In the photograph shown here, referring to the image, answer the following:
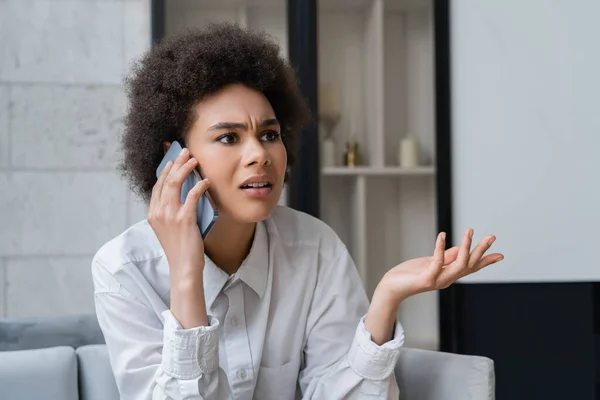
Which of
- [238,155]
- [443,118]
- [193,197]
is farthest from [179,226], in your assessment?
[443,118]

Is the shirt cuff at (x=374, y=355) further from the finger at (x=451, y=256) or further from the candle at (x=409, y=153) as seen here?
the candle at (x=409, y=153)

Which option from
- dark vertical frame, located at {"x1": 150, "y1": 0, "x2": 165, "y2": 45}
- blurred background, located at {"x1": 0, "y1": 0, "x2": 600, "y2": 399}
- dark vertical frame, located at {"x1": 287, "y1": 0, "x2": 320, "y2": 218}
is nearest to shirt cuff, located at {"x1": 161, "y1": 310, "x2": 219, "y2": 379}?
blurred background, located at {"x1": 0, "y1": 0, "x2": 600, "y2": 399}

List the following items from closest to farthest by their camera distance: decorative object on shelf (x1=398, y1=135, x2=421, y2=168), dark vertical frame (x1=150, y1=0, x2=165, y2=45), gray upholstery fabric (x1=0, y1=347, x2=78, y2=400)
→ gray upholstery fabric (x1=0, y1=347, x2=78, y2=400), dark vertical frame (x1=150, y1=0, x2=165, y2=45), decorative object on shelf (x1=398, y1=135, x2=421, y2=168)

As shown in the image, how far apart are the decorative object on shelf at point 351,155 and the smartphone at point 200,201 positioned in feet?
3.90

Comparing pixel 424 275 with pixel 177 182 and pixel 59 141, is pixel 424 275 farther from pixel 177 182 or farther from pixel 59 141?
pixel 59 141

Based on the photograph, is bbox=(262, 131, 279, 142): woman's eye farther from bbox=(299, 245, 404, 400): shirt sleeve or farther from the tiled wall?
the tiled wall

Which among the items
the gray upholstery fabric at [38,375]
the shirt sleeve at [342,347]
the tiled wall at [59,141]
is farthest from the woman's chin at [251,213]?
the tiled wall at [59,141]

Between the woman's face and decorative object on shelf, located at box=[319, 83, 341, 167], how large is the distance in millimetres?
1087

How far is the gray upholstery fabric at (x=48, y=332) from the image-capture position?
Result: 59.2 inches

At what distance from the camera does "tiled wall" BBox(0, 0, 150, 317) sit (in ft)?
8.55

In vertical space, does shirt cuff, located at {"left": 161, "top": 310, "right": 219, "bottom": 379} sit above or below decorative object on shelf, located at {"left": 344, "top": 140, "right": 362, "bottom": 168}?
below

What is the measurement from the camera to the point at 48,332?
60.4 inches

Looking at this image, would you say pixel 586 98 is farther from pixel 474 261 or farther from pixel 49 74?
pixel 49 74

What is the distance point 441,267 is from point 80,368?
0.77 metres
